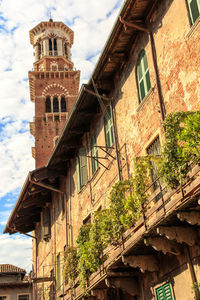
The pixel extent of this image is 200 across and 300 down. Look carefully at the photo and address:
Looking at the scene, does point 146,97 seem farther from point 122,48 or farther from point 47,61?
point 47,61

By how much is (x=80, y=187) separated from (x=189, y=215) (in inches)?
407

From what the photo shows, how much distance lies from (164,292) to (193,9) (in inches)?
262

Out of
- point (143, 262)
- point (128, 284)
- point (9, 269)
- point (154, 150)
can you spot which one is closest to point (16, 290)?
point (9, 269)

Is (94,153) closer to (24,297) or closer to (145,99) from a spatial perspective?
(145,99)

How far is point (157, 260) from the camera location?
10750mm

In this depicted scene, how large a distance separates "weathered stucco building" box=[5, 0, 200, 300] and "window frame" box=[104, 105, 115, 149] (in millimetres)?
35

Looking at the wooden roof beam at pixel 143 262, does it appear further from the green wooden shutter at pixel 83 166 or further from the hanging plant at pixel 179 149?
the green wooden shutter at pixel 83 166

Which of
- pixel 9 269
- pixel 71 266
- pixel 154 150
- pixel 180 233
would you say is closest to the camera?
pixel 180 233

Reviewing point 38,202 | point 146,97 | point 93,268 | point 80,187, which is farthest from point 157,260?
point 38,202

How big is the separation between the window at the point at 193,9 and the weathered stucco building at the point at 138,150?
2cm

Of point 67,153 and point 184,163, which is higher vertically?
point 67,153

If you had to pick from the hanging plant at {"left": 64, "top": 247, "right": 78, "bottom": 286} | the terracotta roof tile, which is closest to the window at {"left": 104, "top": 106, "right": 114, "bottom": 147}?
the hanging plant at {"left": 64, "top": 247, "right": 78, "bottom": 286}

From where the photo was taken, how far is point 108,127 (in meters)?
15.7

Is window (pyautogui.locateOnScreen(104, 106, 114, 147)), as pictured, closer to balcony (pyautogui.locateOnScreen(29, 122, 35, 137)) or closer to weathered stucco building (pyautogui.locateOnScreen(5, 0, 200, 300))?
weathered stucco building (pyautogui.locateOnScreen(5, 0, 200, 300))
